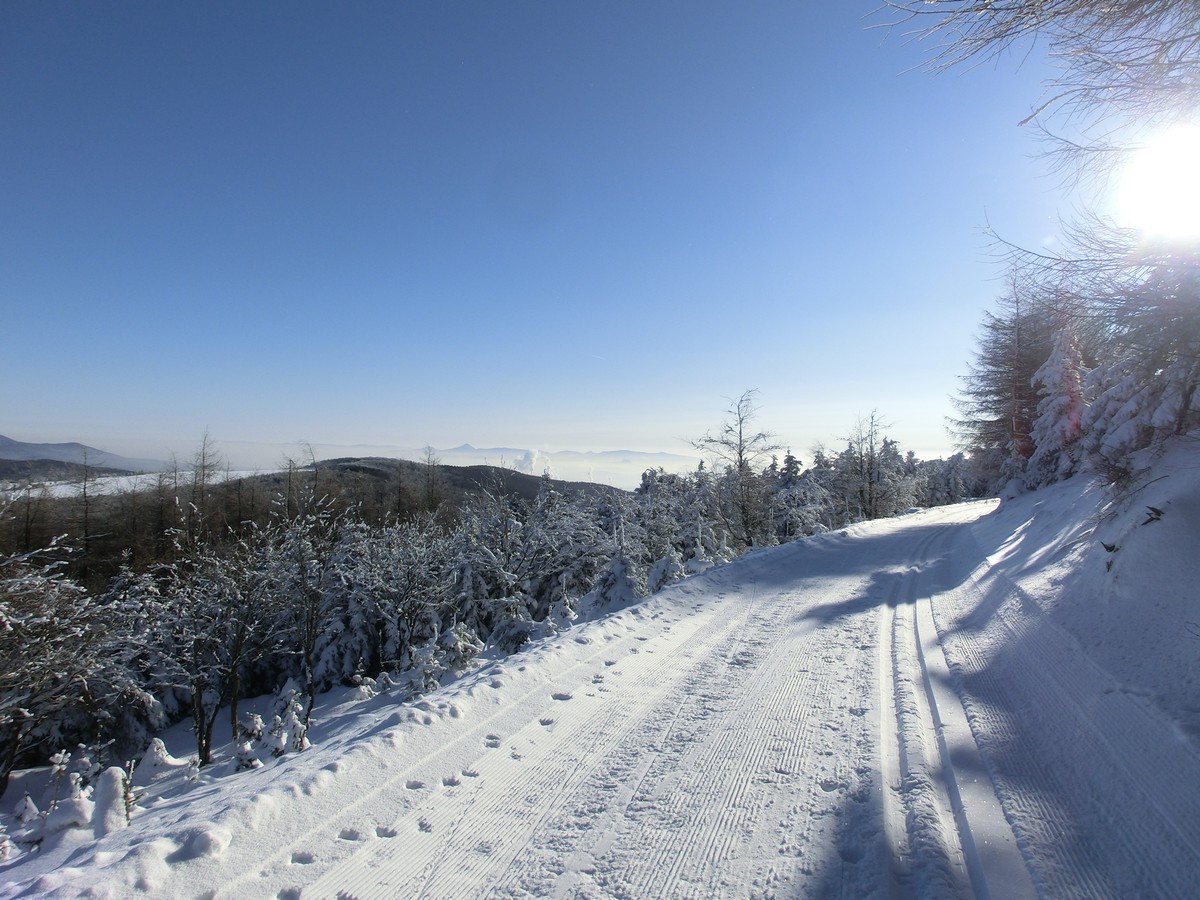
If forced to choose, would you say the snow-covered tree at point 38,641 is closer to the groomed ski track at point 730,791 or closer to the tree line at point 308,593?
the tree line at point 308,593

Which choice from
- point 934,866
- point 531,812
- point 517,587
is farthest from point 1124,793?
point 517,587

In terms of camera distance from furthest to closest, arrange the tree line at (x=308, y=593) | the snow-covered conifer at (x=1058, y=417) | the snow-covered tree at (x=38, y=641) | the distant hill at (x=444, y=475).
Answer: the distant hill at (x=444, y=475), the snow-covered conifer at (x=1058, y=417), the tree line at (x=308, y=593), the snow-covered tree at (x=38, y=641)

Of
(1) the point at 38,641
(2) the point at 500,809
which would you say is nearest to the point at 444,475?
(1) the point at 38,641

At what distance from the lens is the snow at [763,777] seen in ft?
9.34

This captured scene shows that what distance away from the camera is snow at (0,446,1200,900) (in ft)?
9.34

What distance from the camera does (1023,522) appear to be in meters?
14.8

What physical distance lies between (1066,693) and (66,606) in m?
15.0

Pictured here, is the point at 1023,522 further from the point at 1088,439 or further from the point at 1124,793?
the point at 1124,793

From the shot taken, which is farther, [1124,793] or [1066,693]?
[1066,693]

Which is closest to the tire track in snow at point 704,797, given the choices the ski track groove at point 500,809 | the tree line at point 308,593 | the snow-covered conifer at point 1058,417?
the ski track groove at point 500,809

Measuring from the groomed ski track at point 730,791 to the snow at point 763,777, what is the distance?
0.02 m

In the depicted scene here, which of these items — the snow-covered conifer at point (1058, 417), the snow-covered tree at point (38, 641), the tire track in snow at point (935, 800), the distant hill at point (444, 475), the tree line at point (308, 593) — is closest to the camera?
the tire track in snow at point (935, 800)

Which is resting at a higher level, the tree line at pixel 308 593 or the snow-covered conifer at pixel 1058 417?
the snow-covered conifer at pixel 1058 417

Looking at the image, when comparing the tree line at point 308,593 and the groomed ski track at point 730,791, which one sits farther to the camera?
the tree line at point 308,593
